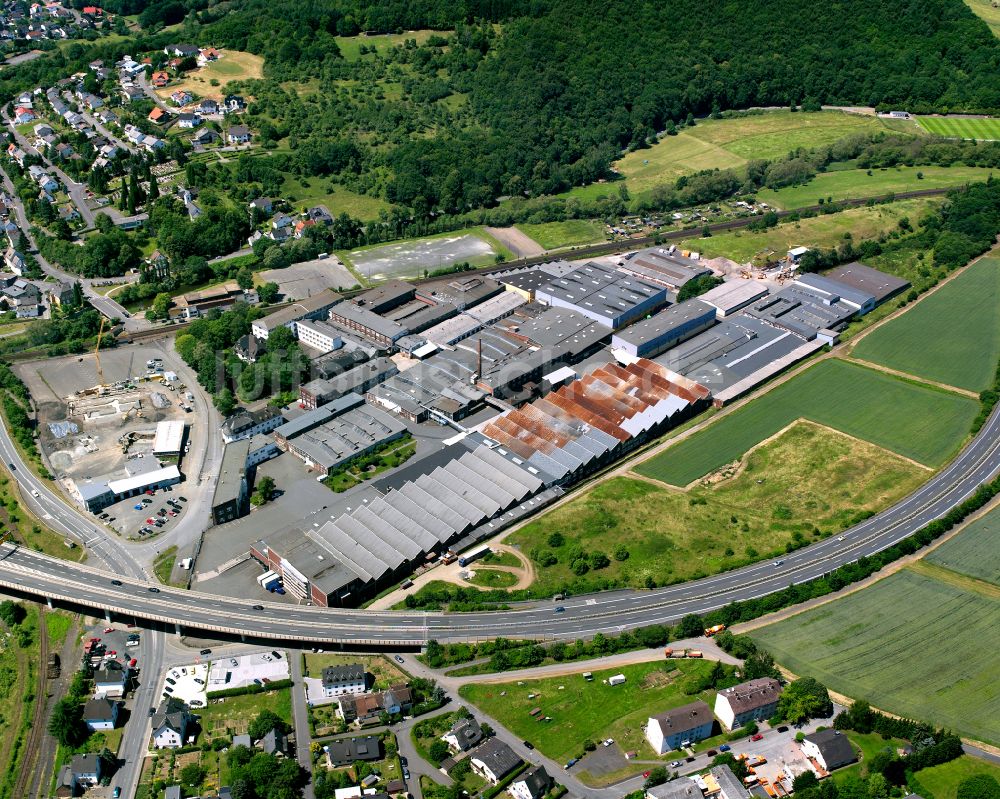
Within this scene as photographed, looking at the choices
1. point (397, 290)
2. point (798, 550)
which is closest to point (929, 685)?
Answer: point (798, 550)

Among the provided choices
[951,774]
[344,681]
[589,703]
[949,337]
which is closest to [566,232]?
[949,337]

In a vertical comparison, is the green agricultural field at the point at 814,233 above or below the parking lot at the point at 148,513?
above

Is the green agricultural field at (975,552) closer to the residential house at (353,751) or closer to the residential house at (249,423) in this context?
the residential house at (353,751)

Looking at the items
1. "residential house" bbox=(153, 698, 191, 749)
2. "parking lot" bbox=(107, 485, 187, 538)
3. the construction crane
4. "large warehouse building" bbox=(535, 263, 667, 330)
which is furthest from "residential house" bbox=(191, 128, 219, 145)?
"residential house" bbox=(153, 698, 191, 749)

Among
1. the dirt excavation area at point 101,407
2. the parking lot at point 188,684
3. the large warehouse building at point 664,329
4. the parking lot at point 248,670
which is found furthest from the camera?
the large warehouse building at point 664,329

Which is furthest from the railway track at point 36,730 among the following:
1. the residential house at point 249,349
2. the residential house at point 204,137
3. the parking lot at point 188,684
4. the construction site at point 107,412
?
the residential house at point 204,137

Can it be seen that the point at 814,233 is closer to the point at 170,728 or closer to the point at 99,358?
the point at 99,358

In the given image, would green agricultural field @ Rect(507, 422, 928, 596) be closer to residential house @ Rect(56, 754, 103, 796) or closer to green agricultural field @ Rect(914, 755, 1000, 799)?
green agricultural field @ Rect(914, 755, 1000, 799)
